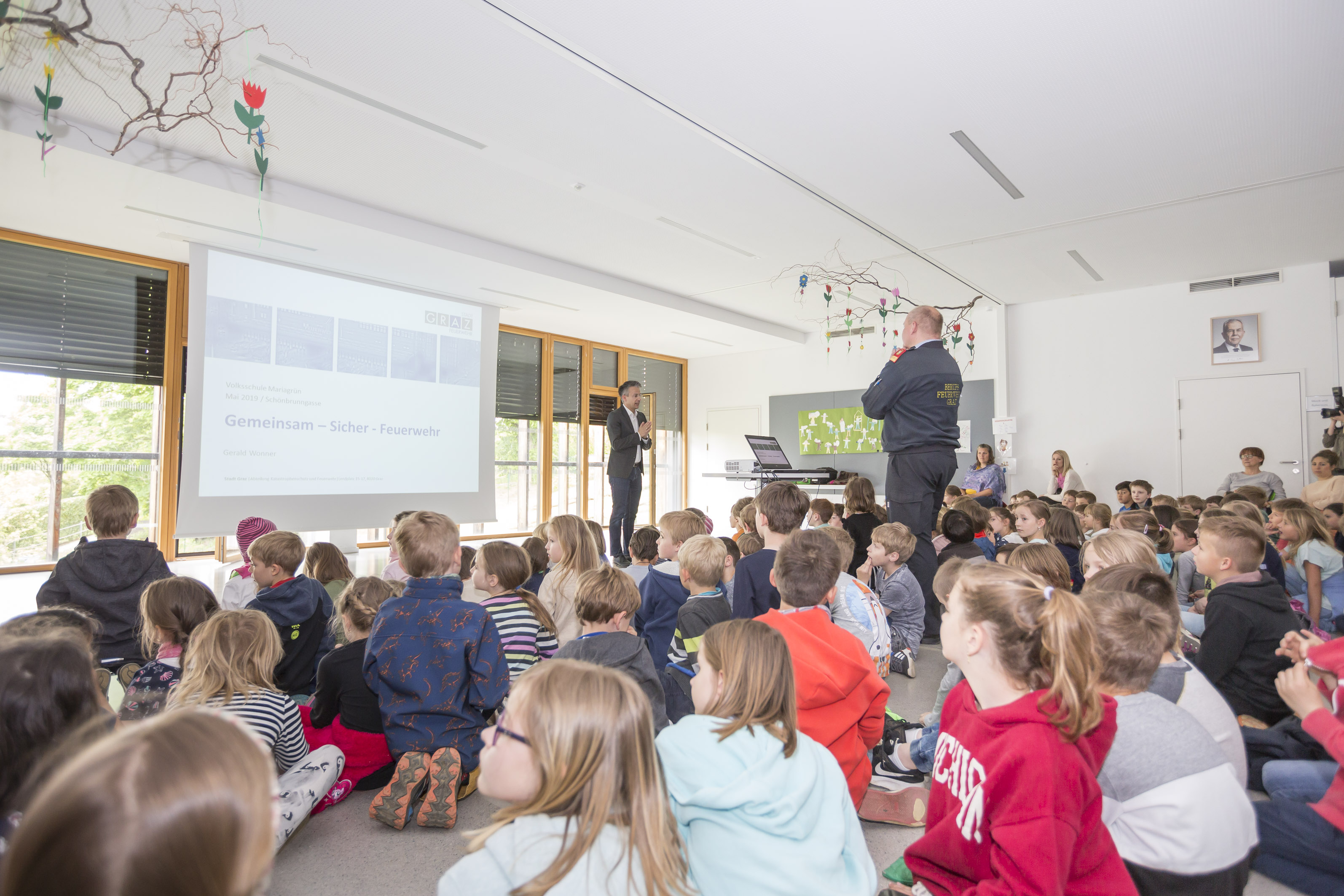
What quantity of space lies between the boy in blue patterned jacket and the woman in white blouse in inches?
246

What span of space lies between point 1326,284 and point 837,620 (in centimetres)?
667

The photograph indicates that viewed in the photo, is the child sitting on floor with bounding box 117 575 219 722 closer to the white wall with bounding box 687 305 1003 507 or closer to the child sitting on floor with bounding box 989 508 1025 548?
the child sitting on floor with bounding box 989 508 1025 548

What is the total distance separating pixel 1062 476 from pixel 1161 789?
6.59 m

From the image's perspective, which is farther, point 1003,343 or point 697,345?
point 697,345

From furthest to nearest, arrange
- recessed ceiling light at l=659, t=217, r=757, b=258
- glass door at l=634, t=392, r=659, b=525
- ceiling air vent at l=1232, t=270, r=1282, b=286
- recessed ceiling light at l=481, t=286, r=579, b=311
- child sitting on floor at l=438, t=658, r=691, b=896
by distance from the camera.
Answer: glass door at l=634, t=392, r=659, b=525
recessed ceiling light at l=481, t=286, r=579, b=311
ceiling air vent at l=1232, t=270, r=1282, b=286
recessed ceiling light at l=659, t=217, r=757, b=258
child sitting on floor at l=438, t=658, r=691, b=896

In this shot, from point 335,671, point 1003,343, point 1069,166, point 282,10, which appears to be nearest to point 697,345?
point 1003,343

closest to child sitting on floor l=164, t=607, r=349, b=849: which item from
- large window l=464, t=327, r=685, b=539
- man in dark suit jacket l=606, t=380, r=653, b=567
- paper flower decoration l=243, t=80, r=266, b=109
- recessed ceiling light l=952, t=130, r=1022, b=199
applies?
paper flower decoration l=243, t=80, r=266, b=109

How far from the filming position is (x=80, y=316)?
17.9 ft

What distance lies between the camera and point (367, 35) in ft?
9.96

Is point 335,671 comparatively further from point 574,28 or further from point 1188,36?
point 1188,36

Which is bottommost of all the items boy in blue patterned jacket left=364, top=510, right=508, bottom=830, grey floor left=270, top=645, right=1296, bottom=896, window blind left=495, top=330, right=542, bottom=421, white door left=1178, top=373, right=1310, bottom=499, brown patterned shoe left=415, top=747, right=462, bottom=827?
grey floor left=270, top=645, right=1296, bottom=896

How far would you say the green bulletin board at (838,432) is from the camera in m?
8.68

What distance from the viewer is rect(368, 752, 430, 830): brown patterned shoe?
187 cm

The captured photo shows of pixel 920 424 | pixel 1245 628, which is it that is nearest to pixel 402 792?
pixel 1245 628
